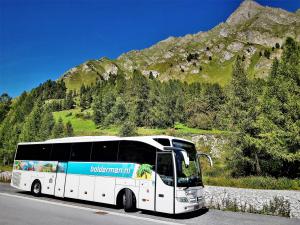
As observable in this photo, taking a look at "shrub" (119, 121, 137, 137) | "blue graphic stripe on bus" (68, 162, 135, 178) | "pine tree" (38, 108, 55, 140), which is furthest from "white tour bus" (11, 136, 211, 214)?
"pine tree" (38, 108, 55, 140)

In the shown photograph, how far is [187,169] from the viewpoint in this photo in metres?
13.2

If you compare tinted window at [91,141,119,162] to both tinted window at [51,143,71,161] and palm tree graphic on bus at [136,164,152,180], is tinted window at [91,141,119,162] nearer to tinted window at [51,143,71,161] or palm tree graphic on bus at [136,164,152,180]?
palm tree graphic on bus at [136,164,152,180]

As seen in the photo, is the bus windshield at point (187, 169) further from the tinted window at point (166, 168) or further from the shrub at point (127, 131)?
the shrub at point (127, 131)

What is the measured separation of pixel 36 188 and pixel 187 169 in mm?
11997

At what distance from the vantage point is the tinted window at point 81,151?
659 inches

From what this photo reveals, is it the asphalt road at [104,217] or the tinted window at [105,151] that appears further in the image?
the tinted window at [105,151]

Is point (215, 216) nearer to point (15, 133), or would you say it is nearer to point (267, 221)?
point (267, 221)

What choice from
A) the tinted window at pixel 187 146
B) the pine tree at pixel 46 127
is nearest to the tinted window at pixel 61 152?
the tinted window at pixel 187 146

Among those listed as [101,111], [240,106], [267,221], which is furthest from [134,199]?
[101,111]

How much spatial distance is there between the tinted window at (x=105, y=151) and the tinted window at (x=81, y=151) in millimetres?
481

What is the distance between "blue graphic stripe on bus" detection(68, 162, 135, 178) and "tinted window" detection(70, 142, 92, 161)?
320 mm

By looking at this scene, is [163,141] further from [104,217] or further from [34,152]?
[34,152]

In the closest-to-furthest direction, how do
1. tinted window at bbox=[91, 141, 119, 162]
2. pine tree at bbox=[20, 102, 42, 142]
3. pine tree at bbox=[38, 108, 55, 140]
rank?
tinted window at bbox=[91, 141, 119, 162] < pine tree at bbox=[20, 102, 42, 142] < pine tree at bbox=[38, 108, 55, 140]

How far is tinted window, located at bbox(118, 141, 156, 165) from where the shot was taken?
13.8m
